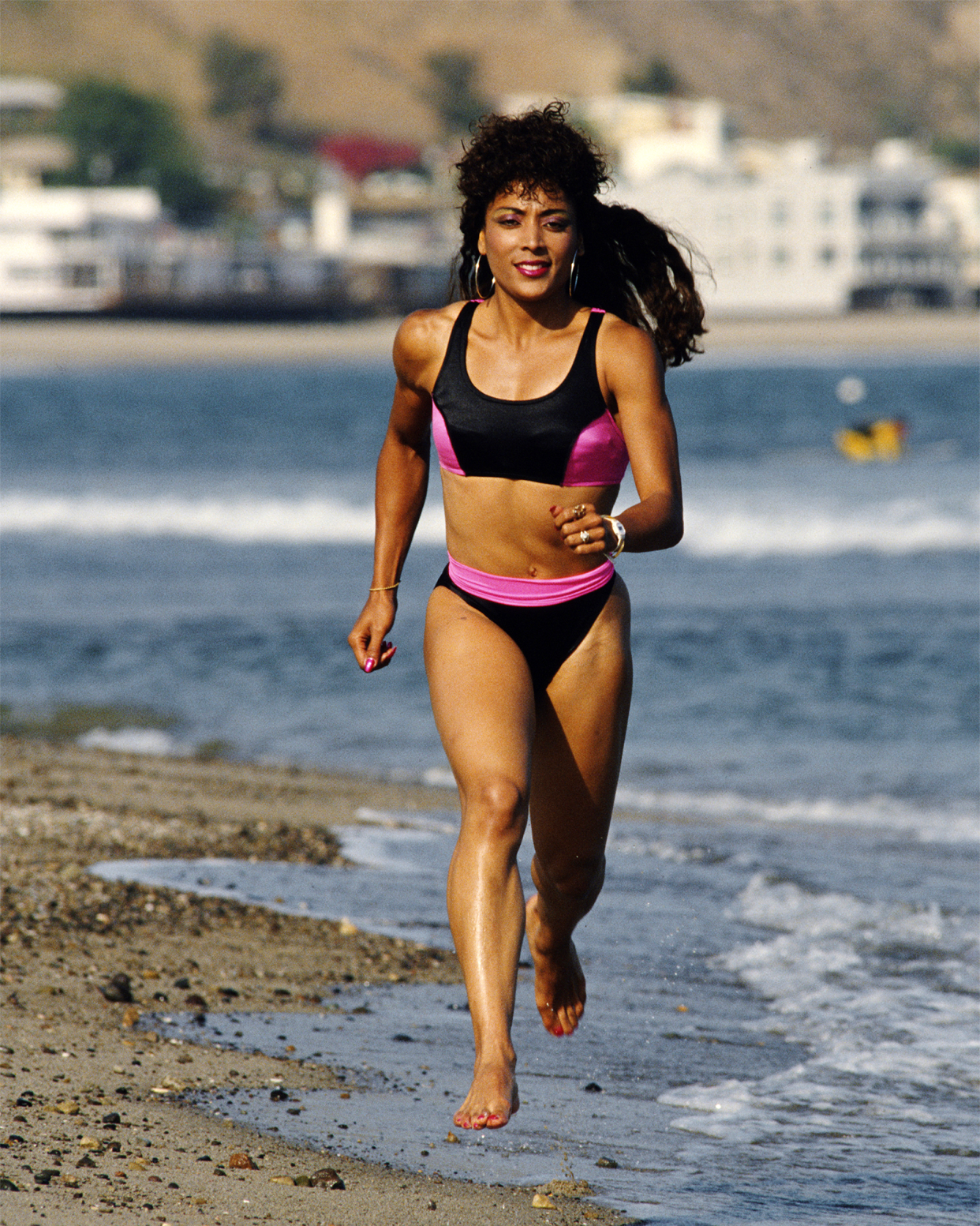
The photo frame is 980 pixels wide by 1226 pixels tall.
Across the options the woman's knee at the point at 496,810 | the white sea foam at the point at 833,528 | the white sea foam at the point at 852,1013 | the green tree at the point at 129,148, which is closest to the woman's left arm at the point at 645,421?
the woman's knee at the point at 496,810

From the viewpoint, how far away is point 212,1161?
14.7 ft

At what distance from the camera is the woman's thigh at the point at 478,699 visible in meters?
4.39

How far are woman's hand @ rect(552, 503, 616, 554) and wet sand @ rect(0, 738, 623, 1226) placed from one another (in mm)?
1550

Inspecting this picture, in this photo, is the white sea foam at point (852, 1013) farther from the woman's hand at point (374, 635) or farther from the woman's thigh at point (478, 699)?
the woman's hand at point (374, 635)

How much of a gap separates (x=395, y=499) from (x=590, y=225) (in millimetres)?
Answer: 855

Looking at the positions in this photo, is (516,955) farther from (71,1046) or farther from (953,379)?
(953,379)

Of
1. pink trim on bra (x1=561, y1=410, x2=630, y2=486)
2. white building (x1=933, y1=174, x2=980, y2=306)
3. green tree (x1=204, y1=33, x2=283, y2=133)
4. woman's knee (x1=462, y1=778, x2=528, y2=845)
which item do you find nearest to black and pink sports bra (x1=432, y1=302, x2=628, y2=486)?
pink trim on bra (x1=561, y1=410, x2=630, y2=486)

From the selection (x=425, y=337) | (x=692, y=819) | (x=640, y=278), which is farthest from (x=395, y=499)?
(x=692, y=819)

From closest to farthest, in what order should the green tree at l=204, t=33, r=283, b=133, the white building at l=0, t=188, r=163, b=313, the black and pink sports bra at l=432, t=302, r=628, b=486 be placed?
the black and pink sports bra at l=432, t=302, r=628, b=486 → the white building at l=0, t=188, r=163, b=313 → the green tree at l=204, t=33, r=283, b=133

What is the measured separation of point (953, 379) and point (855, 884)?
7150 centimetres

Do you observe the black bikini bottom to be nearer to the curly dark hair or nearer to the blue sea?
the curly dark hair

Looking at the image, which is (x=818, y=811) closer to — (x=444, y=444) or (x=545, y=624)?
(x=545, y=624)

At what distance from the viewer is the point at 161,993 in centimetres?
591

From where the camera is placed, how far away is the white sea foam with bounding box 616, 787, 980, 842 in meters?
9.69
